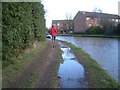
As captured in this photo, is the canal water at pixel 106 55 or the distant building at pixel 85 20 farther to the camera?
the distant building at pixel 85 20

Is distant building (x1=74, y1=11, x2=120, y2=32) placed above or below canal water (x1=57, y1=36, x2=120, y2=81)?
above

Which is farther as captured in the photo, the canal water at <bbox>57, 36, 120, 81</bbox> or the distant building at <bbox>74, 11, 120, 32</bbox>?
the distant building at <bbox>74, 11, 120, 32</bbox>

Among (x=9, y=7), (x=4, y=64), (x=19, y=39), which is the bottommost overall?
(x=4, y=64)

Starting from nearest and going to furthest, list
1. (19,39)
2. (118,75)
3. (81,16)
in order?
(19,39), (118,75), (81,16)

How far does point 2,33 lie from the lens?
10000 mm

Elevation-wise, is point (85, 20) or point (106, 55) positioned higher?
point (85, 20)

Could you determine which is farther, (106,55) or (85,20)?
(85,20)

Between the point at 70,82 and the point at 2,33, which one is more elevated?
the point at 2,33

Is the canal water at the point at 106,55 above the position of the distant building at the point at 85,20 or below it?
below

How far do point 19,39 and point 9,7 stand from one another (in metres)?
1.56

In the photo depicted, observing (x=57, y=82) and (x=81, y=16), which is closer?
(x=57, y=82)

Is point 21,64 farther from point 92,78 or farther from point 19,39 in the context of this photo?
point 92,78

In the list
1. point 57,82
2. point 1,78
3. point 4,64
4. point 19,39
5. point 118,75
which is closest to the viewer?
point 1,78

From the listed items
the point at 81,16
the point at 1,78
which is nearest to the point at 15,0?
the point at 1,78
